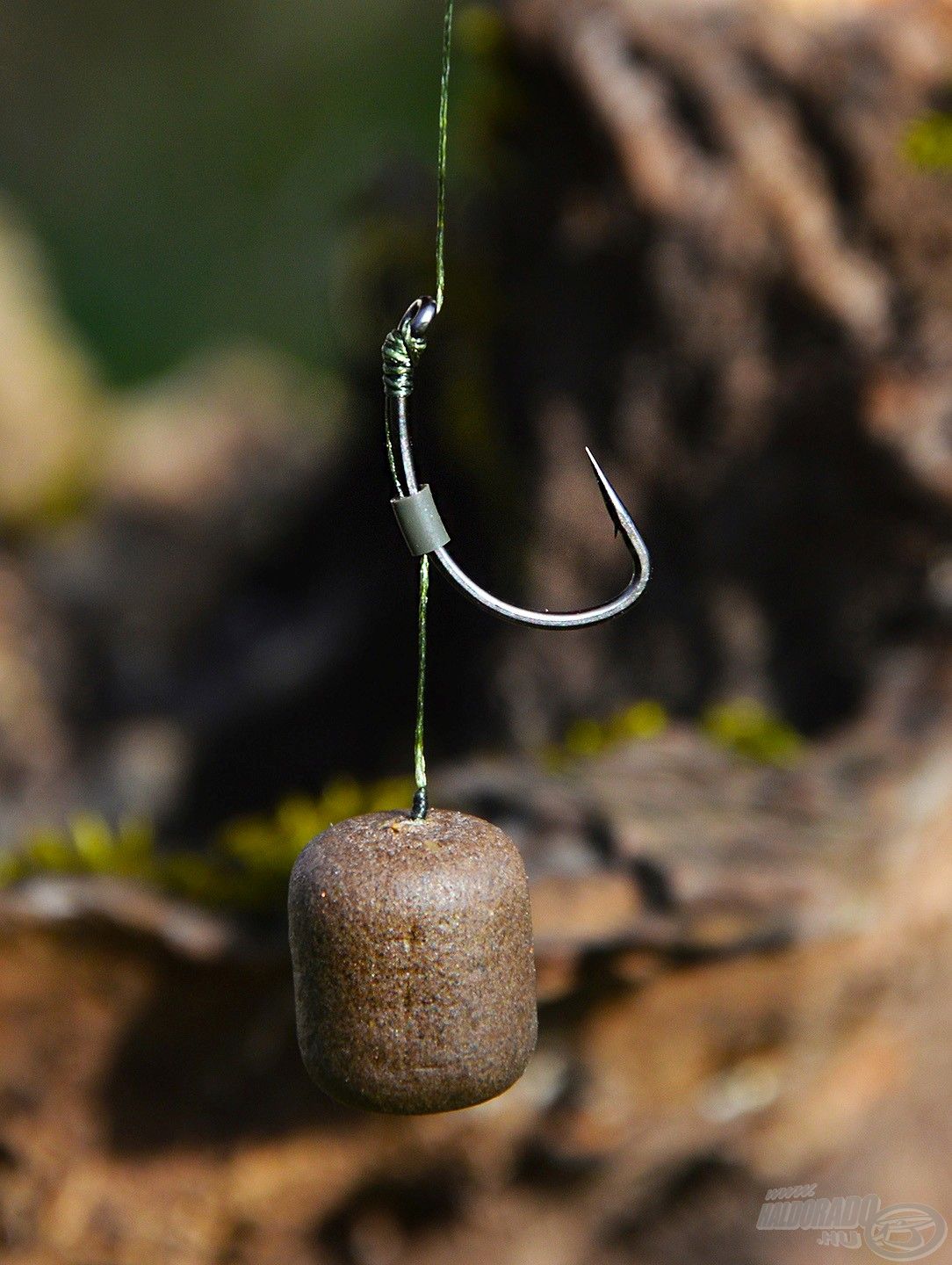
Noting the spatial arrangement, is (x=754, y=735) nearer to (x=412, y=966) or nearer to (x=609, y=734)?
(x=609, y=734)

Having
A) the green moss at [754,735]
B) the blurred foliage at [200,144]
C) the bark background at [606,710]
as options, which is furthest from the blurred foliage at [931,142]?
the blurred foliage at [200,144]

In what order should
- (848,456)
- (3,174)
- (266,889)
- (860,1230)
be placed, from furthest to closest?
(3,174), (848,456), (860,1230), (266,889)

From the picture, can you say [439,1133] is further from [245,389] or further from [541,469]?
[245,389]

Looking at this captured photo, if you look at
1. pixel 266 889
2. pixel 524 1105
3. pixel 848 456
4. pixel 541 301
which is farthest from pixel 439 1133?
pixel 541 301

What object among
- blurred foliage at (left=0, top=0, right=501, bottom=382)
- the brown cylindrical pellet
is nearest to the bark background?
the brown cylindrical pellet

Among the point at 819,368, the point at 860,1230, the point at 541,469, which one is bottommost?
the point at 860,1230

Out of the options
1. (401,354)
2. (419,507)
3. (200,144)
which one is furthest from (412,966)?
(200,144)
